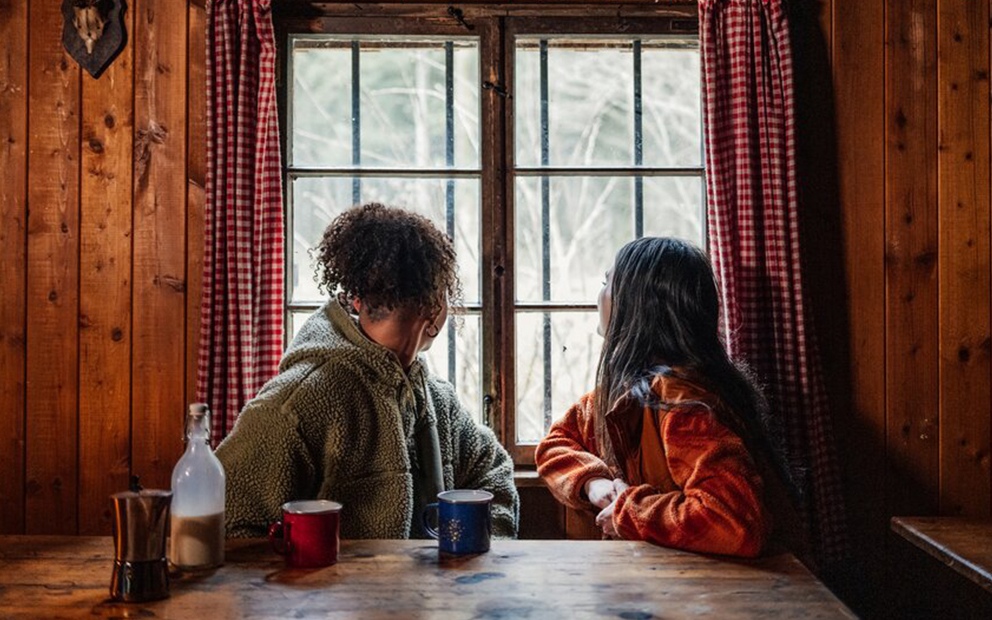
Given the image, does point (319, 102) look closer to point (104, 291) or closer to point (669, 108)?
point (104, 291)

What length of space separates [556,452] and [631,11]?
4.40 feet

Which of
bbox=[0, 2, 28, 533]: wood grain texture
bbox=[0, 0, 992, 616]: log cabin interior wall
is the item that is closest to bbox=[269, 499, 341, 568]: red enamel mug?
bbox=[0, 0, 992, 616]: log cabin interior wall

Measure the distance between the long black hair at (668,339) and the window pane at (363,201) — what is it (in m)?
0.69

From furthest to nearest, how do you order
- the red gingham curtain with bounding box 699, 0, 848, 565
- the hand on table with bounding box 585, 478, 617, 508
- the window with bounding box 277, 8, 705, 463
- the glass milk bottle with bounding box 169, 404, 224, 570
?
1. the window with bounding box 277, 8, 705, 463
2. the red gingham curtain with bounding box 699, 0, 848, 565
3. the hand on table with bounding box 585, 478, 617, 508
4. the glass milk bottle with bounding box 169, 404, 224, 570

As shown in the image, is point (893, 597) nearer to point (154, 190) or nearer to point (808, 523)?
point (808, 523)

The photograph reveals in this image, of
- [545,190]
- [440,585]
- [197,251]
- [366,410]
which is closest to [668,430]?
[440,585]

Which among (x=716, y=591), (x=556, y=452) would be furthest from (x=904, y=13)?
(x=716, y=591)

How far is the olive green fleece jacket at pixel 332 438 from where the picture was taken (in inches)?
67.9

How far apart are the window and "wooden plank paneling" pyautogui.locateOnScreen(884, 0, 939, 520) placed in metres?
0.56

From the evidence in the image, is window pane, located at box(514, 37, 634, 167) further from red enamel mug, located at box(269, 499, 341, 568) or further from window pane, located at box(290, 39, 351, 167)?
red enamel mug, located at box(269, 499, 341, 568)

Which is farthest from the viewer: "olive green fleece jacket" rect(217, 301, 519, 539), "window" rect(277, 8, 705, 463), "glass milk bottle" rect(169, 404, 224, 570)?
"window" rect(277, 8, 705, 463)

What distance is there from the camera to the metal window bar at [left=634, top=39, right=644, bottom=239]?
8.57 ft

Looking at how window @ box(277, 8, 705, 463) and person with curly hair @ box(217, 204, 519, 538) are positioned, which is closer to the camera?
person with curly hair @ box(217, 204, 519, 538)

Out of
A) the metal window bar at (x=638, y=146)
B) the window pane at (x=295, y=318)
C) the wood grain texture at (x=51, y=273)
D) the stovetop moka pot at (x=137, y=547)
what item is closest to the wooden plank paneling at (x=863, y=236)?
the metal window bar at (x=638, y=146)
